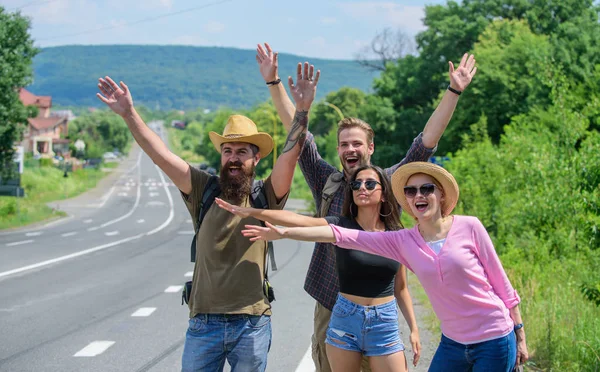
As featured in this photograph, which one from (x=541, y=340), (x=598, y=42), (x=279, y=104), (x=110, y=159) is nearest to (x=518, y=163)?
(x=541, y=340)

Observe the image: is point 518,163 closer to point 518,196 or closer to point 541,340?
point 518,196

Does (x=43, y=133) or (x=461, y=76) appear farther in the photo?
(x=43, y=133)

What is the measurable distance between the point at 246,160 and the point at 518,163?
36.3 ft

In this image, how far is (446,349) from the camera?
3986 mm

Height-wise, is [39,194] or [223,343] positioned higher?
[223,343]

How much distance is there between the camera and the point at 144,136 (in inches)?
165

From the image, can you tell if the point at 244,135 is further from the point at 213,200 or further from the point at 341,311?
the point at 341,311

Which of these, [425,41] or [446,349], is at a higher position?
[425,41]

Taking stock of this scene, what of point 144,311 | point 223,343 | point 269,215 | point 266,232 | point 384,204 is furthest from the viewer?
point 144,311

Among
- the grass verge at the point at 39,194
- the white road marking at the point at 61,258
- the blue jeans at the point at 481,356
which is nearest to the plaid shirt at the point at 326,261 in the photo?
the blue jeans at the point at 481,356

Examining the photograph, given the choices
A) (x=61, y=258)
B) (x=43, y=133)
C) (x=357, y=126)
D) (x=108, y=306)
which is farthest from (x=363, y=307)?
(x=43, y=133)

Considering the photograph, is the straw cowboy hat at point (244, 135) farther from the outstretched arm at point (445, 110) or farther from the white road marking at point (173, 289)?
the white road marking at point (173, 289)

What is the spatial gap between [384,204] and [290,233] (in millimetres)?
890

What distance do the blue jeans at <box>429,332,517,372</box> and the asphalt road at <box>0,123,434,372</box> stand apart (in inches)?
142
